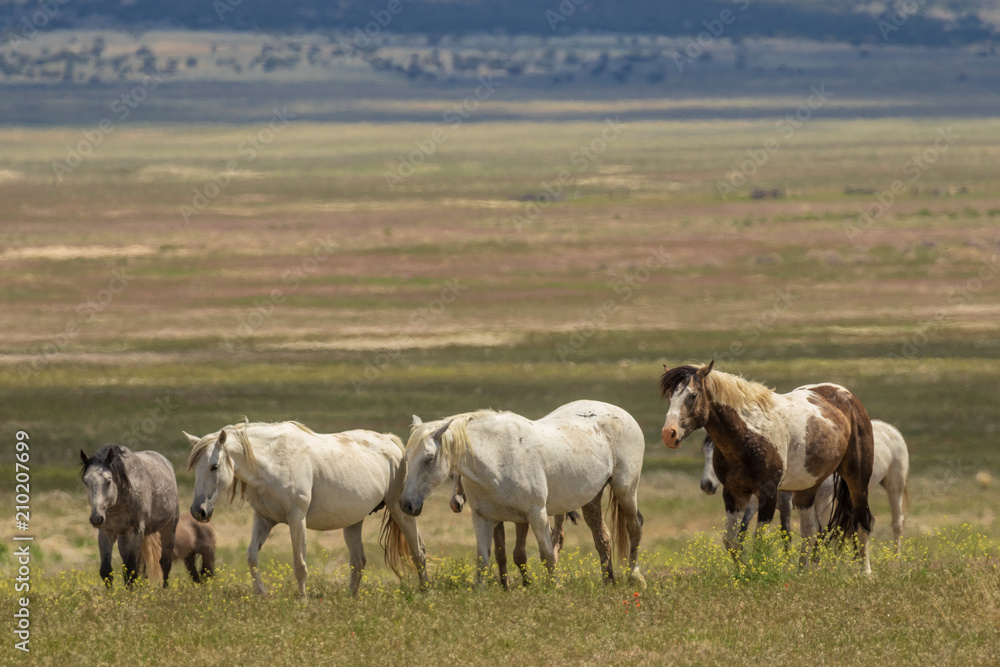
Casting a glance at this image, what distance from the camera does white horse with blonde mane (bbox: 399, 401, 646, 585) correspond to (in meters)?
11.1

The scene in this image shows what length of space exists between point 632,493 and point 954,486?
1000 centimetres

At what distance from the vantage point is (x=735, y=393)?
11719mm

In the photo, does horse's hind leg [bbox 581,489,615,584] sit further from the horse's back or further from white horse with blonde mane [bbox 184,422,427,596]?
the horse's back

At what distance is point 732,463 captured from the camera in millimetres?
11852

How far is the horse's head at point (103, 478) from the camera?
446 inches

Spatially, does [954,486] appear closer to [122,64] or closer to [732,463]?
[732,463]

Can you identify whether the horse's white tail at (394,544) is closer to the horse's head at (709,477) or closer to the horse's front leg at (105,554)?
the horse's front leg at (105,554)

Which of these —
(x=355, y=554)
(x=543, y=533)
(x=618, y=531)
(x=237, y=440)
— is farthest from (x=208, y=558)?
(x=618, y=531)

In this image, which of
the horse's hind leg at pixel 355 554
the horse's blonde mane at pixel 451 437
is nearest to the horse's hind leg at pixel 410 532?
the horse's hind leg at pixel 355 554

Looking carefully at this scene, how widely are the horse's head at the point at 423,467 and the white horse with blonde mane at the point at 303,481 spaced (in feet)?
3.01

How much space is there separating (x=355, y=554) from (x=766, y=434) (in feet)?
12.9

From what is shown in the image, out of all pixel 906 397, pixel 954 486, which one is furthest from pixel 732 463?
pixel 906 397

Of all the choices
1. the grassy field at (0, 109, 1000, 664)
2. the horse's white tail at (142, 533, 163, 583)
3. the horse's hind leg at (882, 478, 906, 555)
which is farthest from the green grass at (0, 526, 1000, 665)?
the horse's hind leg at (882, 478, 906, 555)

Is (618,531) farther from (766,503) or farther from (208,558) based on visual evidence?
(208,558)
